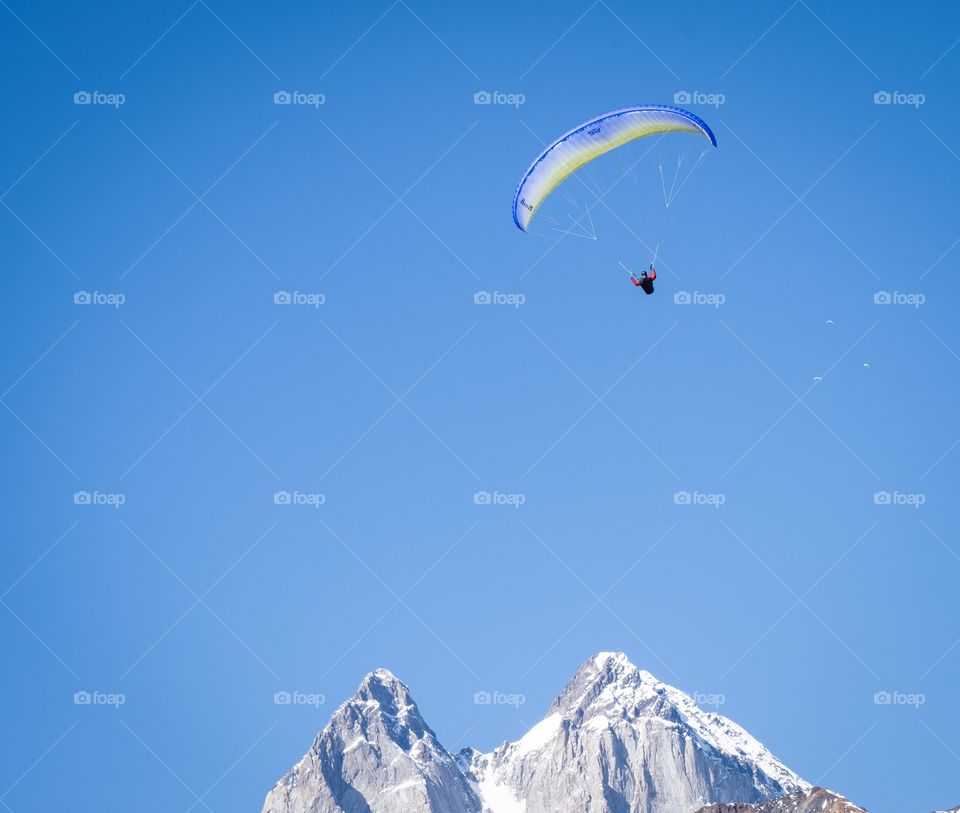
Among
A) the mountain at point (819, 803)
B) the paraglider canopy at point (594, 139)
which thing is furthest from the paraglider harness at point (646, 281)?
the mountain at point (819, 803)

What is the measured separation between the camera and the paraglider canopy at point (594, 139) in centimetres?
10981

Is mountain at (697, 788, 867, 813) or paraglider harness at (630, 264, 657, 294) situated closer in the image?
paraglider harness at (630, 264, 657, 294)

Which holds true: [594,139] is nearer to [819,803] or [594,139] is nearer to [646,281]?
[646,281]

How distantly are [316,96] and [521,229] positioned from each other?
2364cm

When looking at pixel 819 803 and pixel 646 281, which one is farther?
pixel 819 803

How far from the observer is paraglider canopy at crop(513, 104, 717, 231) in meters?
110

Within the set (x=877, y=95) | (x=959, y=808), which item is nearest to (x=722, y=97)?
(x=877, y=95)

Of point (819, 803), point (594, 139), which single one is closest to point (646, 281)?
point (594, 139)

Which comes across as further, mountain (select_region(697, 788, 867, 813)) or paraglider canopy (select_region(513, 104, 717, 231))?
mountain (select_region(697, 788, 867, 813))

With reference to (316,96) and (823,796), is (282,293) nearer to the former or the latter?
(316,96)

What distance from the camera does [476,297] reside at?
446ft

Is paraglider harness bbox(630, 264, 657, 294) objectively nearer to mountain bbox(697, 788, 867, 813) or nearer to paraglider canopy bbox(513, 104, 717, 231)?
paraglider canopy bbox(513, 104, 717, 231)

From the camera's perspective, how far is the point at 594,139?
112438 millimetres

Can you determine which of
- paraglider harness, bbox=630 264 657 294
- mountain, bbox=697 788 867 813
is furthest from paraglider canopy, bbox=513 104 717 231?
mountain, bbox=697 788 867 813
